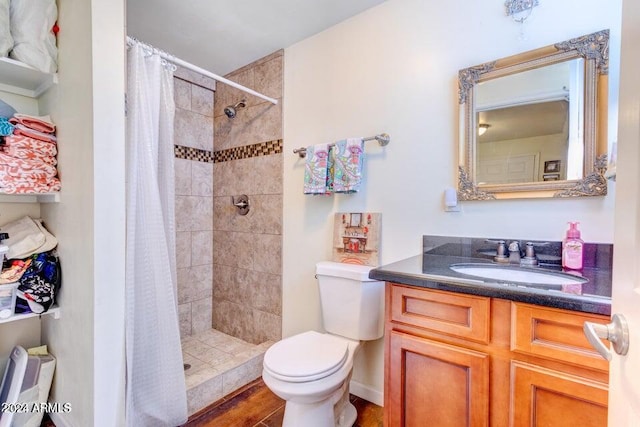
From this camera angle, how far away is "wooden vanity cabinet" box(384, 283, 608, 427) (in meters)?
0.84

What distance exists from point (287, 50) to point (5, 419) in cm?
253

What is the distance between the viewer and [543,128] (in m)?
1.34

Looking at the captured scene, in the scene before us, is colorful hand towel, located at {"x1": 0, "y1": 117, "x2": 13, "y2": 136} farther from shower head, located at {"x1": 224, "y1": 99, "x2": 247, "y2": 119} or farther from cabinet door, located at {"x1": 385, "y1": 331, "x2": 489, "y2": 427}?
cabinet door, located at {"x1": 385, "y1": 331, "x2": 489, "y2": 427}

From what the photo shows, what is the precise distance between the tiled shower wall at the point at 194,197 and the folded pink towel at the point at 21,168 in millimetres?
1028

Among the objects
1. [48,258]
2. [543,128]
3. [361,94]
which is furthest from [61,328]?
[543,128]

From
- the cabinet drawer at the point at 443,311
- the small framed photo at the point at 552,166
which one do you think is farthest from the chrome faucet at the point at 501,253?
the cabinet drawer at the point at 443,311

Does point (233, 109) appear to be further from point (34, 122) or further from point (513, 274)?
point (513, 274)

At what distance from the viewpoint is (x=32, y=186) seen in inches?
54.9

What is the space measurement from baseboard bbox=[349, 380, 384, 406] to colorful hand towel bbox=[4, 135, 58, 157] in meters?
2.08

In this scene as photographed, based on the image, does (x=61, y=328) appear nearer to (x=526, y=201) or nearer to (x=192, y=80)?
Answer: (x=192, y=80)

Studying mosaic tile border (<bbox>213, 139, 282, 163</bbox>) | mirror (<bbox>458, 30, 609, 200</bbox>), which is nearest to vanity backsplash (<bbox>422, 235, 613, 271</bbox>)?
Answer: mirror (<bbox>458, 30, 609, 200</bbox>)

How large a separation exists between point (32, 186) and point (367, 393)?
6.78 ft

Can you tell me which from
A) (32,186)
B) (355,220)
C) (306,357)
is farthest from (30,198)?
(355,220)

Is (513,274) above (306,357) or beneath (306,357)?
above
